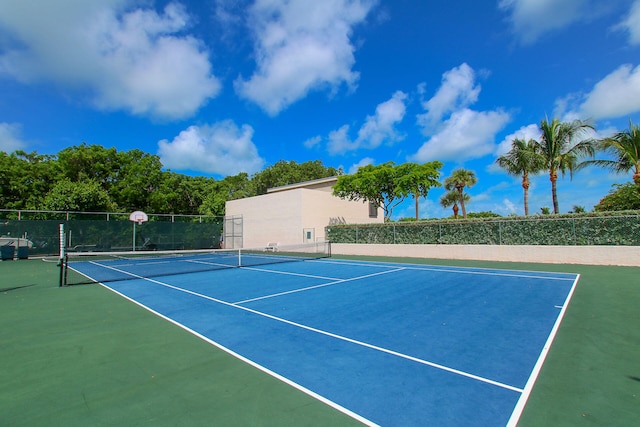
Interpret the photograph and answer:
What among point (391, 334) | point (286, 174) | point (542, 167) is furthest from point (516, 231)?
point (286, 174)

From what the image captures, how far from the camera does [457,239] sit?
20.5 meters

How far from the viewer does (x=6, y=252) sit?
70.8 feet

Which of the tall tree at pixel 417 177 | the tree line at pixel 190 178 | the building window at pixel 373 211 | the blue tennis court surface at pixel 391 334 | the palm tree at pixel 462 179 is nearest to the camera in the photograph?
the blue tennis court surface at pixel 391 334

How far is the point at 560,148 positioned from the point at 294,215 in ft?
65.3

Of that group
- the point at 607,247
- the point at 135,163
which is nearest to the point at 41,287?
the point at 607,247

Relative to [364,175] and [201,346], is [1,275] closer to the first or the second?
[201,346]

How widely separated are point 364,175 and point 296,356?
78.0 ft

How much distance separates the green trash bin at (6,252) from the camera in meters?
21.4

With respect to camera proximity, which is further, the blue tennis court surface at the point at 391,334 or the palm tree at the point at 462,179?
the palm tree at the point at 462,179

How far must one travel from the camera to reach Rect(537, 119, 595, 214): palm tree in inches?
811

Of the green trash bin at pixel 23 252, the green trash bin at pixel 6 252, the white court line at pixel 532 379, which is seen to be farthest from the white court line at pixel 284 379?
the green trash bin at pixel 23 252

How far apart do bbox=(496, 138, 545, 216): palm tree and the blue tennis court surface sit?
41.8 ft

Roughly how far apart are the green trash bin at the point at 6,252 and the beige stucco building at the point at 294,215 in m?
17.0

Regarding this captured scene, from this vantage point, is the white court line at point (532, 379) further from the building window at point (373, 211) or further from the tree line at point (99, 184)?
the tree line at point (99, 184)
